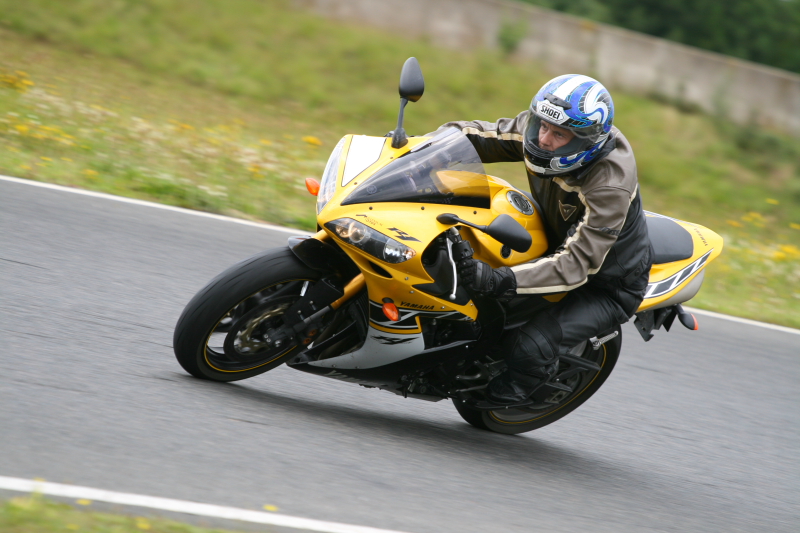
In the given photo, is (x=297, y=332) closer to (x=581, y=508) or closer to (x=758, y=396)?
(x=581, y=508)

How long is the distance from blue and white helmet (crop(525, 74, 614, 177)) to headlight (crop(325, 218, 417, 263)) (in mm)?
776

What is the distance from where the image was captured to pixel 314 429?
404cm

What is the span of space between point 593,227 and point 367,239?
100cm

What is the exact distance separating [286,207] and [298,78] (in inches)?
191

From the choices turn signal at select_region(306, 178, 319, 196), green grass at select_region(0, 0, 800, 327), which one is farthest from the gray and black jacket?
green grass at select_region(0, 0, 800, 327)

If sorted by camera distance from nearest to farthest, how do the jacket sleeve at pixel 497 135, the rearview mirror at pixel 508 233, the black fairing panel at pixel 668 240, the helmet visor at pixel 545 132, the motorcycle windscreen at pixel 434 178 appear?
the rearview mirror at pixel 508 233 < the motorcycle windscreen at pixel 434 178 < the helmet visor at pixel 545 132 < the jacket sleeve at pixel 497 135 < the black fairing panel at pixel 668 240

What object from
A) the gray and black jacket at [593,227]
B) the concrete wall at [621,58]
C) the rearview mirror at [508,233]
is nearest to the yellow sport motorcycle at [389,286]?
the rearview mirror at [508,233]

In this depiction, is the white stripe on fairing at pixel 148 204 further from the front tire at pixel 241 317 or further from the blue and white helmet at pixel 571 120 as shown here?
the blue and white helmet at pixel 571 120

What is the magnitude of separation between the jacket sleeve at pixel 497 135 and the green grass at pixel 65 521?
2.26 meters

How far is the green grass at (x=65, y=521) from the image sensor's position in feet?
9.12

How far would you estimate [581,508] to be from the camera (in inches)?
160

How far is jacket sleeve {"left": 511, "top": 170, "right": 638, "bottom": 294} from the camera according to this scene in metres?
3.88

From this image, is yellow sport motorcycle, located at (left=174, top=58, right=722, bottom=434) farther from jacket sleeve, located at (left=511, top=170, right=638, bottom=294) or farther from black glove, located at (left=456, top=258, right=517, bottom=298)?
jacket sleeve, located at (left=511, top=170, right=638, bottom=294)

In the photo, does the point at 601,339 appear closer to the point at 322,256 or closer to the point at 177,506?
the point at 322,256
